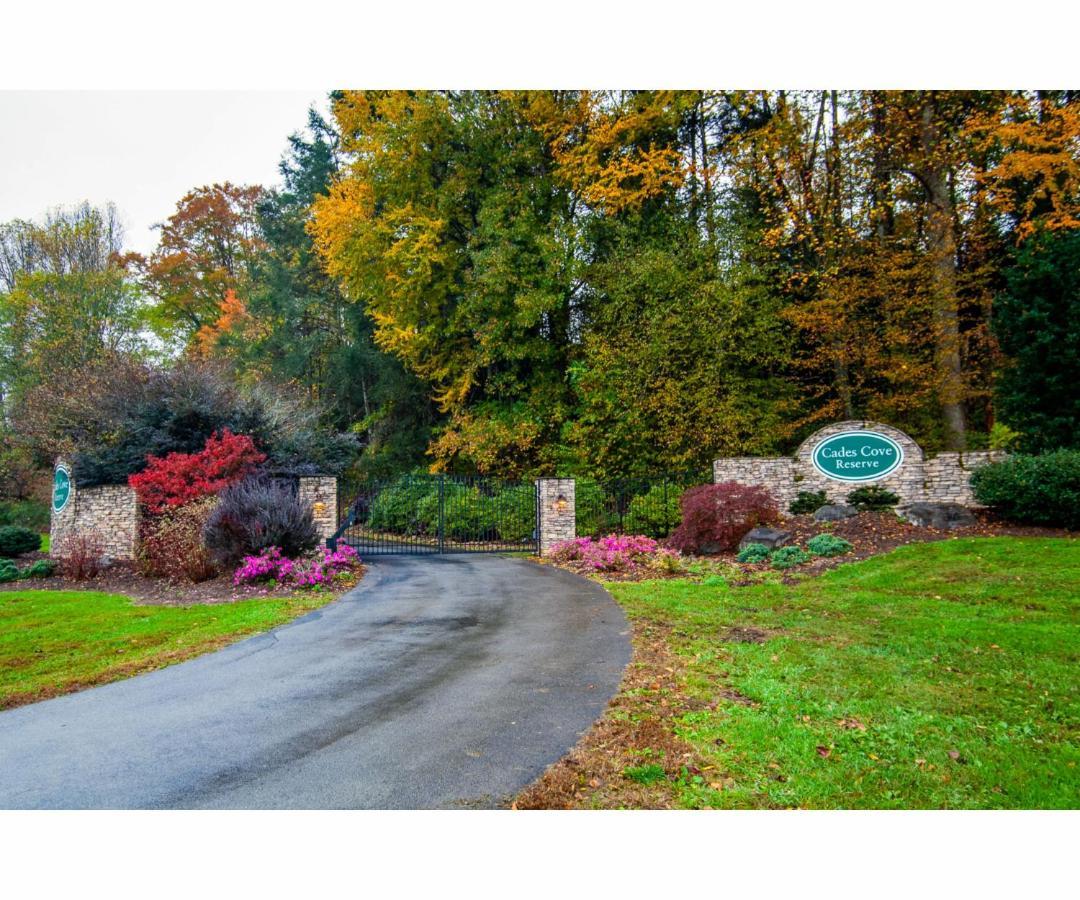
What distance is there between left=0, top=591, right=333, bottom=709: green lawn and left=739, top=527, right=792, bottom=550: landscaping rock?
279 inches

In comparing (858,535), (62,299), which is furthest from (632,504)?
(62,299)

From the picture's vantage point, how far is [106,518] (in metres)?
11.8

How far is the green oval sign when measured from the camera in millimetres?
12594

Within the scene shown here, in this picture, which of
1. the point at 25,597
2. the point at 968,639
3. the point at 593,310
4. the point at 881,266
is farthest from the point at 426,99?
the point at 968,639

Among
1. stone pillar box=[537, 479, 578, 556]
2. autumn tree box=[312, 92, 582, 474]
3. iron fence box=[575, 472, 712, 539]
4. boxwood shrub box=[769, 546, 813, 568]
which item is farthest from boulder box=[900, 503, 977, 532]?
autumn tree box=[312, 92, 582, 474]

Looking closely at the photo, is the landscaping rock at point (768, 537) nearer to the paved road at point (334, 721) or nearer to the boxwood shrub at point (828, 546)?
the boxwood shrub at point (828, 546)

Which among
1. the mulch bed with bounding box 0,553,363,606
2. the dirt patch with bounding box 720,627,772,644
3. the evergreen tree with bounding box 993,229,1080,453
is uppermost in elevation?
the evergreen tree with bounding box 993,229,1080,453

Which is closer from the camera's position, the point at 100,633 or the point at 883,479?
the point at 100,633

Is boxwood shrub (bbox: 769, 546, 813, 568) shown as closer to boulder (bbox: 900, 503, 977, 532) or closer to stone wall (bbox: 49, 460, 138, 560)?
boulder (bbox: 900, 503, 977, 532)

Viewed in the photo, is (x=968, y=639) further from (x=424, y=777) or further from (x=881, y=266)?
(x=881, y=266)

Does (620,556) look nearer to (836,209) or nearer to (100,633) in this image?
(100,633)

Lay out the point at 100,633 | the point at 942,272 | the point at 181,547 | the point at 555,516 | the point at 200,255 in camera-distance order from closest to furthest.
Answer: the point at 100,633 → the point at 181,547 → the point at 555,516 → the point at 942,272 → the point at 200,255

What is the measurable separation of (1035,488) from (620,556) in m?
6.57

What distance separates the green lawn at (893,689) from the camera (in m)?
3.03
